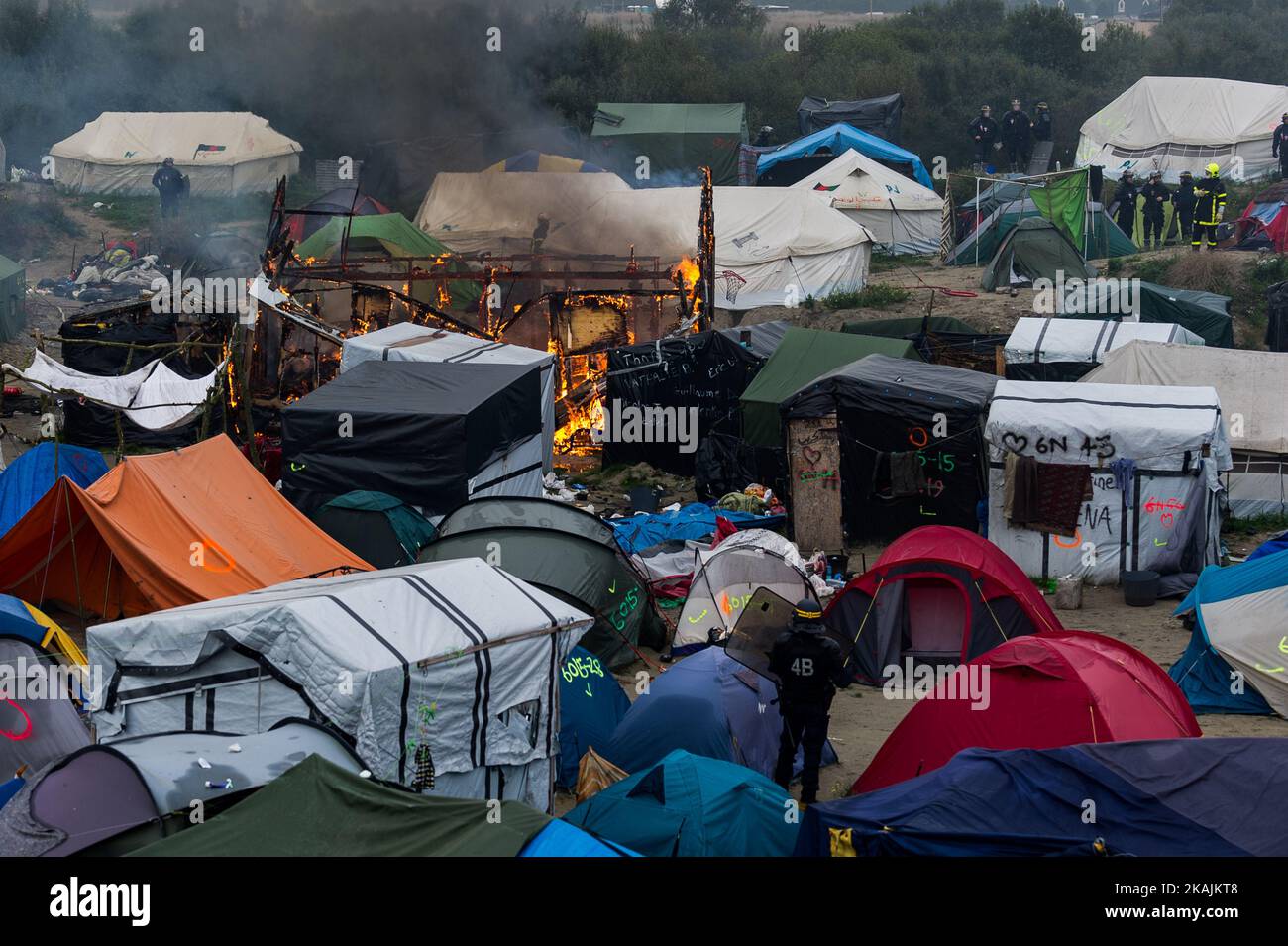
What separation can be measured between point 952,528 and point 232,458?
6.93 metres

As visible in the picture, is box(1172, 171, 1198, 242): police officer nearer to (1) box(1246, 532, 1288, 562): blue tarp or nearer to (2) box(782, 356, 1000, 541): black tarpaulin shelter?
(2) box(782, 356, 1000, 541): black tarpaulin shelter

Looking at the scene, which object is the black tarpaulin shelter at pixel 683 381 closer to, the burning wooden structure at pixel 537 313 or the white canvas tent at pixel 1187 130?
the burning wooden structure at pixel 537 313

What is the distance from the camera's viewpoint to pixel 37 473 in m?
16.2

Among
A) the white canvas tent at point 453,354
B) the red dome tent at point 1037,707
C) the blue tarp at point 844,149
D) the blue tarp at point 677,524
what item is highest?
the blue tarp at point 844,149

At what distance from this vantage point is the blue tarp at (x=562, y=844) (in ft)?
23.7

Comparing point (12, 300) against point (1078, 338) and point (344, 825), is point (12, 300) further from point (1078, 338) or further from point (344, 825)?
point (344, 825)

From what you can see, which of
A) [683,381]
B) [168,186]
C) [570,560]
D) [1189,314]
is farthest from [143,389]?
[168,186]

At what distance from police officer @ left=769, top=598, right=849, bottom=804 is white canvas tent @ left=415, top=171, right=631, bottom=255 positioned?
1991 cm

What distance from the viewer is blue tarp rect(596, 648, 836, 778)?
36.9ft

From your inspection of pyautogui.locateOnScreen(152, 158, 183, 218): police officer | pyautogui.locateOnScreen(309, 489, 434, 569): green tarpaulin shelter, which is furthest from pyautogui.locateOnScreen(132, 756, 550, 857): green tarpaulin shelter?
pyautogui.locateOnScreen(152, 158, 183, 218): police officer

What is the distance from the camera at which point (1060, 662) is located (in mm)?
11195

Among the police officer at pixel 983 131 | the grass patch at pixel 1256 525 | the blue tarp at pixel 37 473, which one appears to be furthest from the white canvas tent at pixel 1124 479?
the police officer at pixel 983 131

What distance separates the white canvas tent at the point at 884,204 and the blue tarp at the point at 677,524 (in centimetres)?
1479
